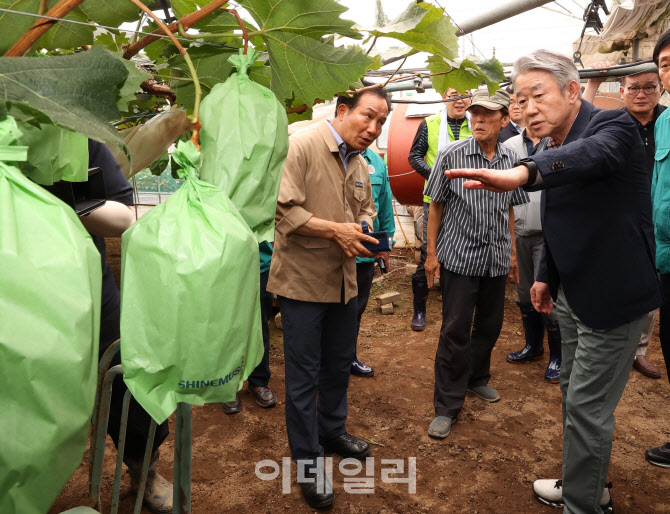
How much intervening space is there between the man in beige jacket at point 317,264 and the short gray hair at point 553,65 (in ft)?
2.34

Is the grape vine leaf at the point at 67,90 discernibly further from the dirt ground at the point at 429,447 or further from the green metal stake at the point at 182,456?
the dirt ground at the point at 429,447

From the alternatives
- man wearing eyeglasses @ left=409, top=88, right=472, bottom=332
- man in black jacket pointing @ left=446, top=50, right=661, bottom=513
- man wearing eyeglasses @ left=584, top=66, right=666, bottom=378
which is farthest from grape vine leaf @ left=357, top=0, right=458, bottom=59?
man wearing eyeglasses @ left=409, top=88, right=472, bottom=332

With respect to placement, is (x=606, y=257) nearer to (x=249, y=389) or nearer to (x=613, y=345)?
(x=613, y=345)

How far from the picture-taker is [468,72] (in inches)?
40.8

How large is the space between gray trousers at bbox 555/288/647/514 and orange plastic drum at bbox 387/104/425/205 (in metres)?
4.08

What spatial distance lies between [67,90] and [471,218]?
2.75 meters

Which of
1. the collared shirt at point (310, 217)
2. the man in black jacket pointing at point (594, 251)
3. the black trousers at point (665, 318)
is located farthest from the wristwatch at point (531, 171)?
the black trousers at point (665, 318)

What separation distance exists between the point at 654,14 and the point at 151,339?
681 cm

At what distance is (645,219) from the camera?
198 centimetres

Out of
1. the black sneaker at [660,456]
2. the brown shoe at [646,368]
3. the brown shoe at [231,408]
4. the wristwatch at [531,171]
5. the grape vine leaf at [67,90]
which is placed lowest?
the brown shoe at [231,408]

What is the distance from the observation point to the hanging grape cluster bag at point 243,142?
30.2 inches

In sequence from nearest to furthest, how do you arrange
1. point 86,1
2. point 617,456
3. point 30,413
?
point 30,413 < point 86,1 < point 617,456

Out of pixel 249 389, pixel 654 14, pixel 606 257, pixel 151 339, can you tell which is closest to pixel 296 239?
pixel 606 257

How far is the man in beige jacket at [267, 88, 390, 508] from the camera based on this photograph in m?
2.44
